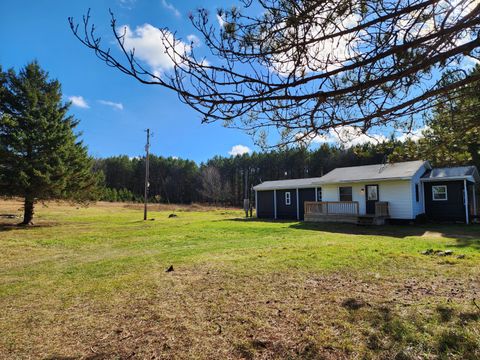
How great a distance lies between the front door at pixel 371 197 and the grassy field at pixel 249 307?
1047 cm

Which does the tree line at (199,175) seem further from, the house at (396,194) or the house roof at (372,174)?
the house at (396,194)

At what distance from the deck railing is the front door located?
766mm

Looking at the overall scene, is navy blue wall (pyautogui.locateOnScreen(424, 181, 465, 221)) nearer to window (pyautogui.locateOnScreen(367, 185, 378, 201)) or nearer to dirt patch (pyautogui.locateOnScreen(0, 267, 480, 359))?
window (pyautogui.locateOnScreen(367, 185, 378, 201))

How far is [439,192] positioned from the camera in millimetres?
17531

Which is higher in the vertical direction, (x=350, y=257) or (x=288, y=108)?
(x=288, y=108)

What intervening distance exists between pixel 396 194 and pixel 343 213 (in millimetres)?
3099

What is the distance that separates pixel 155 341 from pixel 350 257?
17.5 ft

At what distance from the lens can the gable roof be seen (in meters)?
16.6

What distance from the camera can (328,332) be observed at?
129 inches

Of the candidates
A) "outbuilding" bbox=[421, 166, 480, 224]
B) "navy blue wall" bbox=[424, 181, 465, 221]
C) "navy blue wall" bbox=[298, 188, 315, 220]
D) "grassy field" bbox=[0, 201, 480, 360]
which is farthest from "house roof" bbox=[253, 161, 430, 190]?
"grassy field" bbox=[0, 201, 480, 360]

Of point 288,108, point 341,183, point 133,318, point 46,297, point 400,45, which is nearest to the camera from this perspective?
point 400,45

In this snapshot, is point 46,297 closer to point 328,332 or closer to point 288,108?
point 328,332

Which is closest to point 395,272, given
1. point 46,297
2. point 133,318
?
point 133,318

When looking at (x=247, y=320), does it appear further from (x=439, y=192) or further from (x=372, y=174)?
(x=439, y=192)
